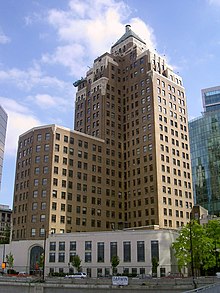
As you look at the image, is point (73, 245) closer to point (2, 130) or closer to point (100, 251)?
point (100, 251)

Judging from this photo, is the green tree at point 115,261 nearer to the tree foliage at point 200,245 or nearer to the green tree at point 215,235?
the tree foliage at point 200,245

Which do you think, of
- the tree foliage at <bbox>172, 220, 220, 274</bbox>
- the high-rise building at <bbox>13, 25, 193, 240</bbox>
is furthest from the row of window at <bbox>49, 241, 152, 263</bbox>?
the tree foliage at <bbox>172, 220, 220, 274</bbox>

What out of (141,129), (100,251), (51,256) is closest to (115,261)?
(100,251)

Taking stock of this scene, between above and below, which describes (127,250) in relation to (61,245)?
below

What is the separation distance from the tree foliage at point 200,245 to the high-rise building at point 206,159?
244ft

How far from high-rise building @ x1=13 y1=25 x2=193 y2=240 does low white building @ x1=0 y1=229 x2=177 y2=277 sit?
4.34m

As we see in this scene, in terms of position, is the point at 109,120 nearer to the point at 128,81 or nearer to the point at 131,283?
the point at 128,81

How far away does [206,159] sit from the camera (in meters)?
155

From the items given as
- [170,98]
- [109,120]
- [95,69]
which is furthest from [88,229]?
[95,69]

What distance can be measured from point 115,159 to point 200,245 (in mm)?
52940

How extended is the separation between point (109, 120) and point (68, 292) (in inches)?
2949

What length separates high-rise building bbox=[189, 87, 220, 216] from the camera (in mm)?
149000

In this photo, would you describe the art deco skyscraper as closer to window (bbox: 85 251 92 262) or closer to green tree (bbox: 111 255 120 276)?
window (bbox: 85 251 92 262)

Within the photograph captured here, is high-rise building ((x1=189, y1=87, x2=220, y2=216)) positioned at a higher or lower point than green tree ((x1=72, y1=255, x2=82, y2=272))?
higher
